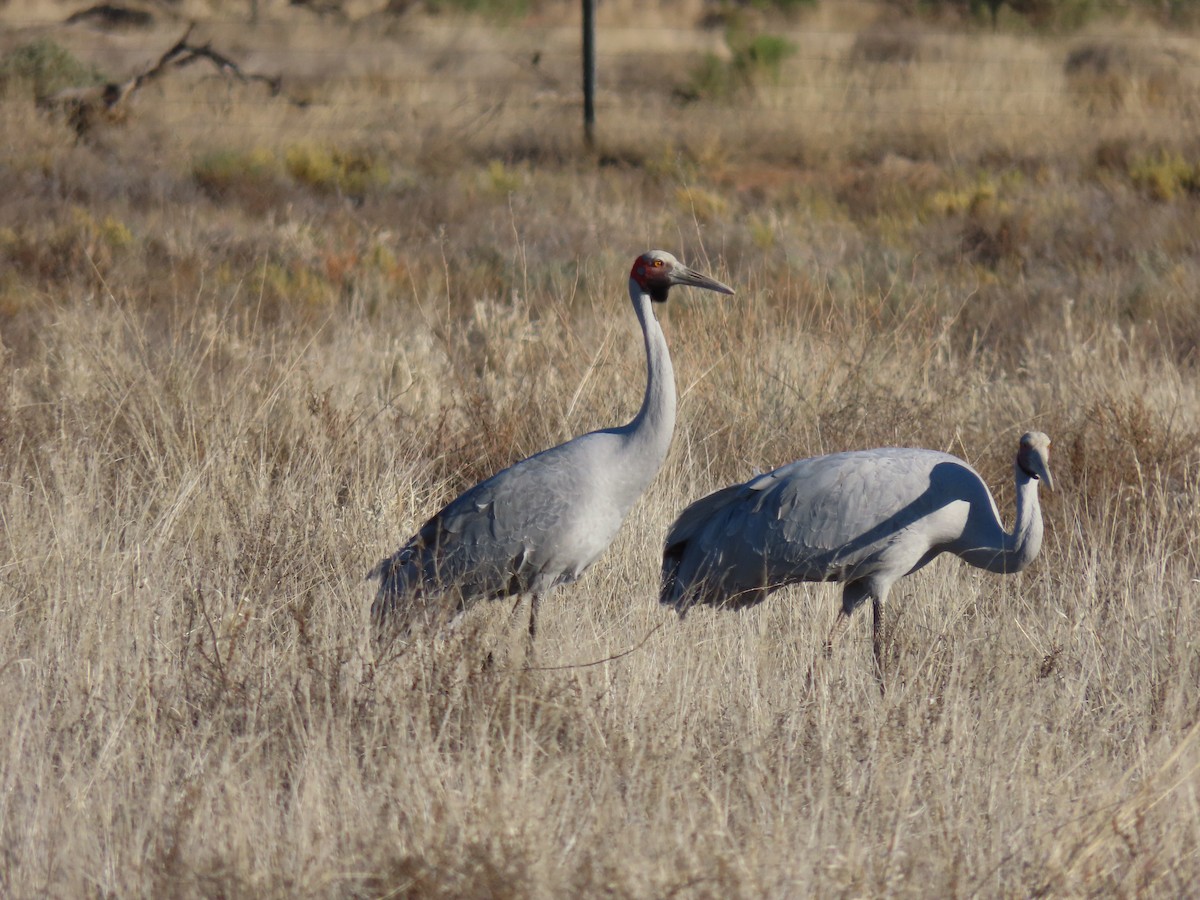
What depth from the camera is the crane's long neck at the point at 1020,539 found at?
4750 millimetres

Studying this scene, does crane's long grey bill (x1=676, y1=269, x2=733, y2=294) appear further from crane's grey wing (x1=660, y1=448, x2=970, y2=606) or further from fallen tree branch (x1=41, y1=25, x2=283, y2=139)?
fallen tree branch (x1=41, y1=25, x2=283, y2=139)

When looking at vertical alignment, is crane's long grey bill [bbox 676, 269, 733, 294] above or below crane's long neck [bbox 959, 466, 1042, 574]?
above

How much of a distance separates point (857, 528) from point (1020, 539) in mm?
509

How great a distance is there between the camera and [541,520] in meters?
4.58

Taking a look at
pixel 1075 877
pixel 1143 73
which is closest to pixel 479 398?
pixel 1075 877

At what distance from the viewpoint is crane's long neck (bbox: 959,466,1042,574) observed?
4.75m

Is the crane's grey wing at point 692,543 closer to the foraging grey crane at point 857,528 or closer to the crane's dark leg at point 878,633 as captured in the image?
the foraging grey crane at point 857,528

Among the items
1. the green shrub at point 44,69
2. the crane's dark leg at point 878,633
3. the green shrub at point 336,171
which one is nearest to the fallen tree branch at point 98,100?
the green shrub at point 44,69

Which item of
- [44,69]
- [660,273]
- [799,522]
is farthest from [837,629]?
[44,69]

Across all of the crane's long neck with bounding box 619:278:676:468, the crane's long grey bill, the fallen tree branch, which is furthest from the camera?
the fallen tree branch

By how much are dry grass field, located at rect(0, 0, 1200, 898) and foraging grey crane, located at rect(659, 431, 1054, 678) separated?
0.53ft

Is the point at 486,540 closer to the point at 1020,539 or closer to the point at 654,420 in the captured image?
the point at 654,420

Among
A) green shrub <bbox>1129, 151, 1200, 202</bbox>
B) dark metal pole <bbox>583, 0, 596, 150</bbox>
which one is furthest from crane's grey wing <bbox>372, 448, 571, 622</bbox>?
dark metal pole <bbox>583, 0, 596, 150</bbox>

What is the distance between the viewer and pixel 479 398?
6.46 metres
